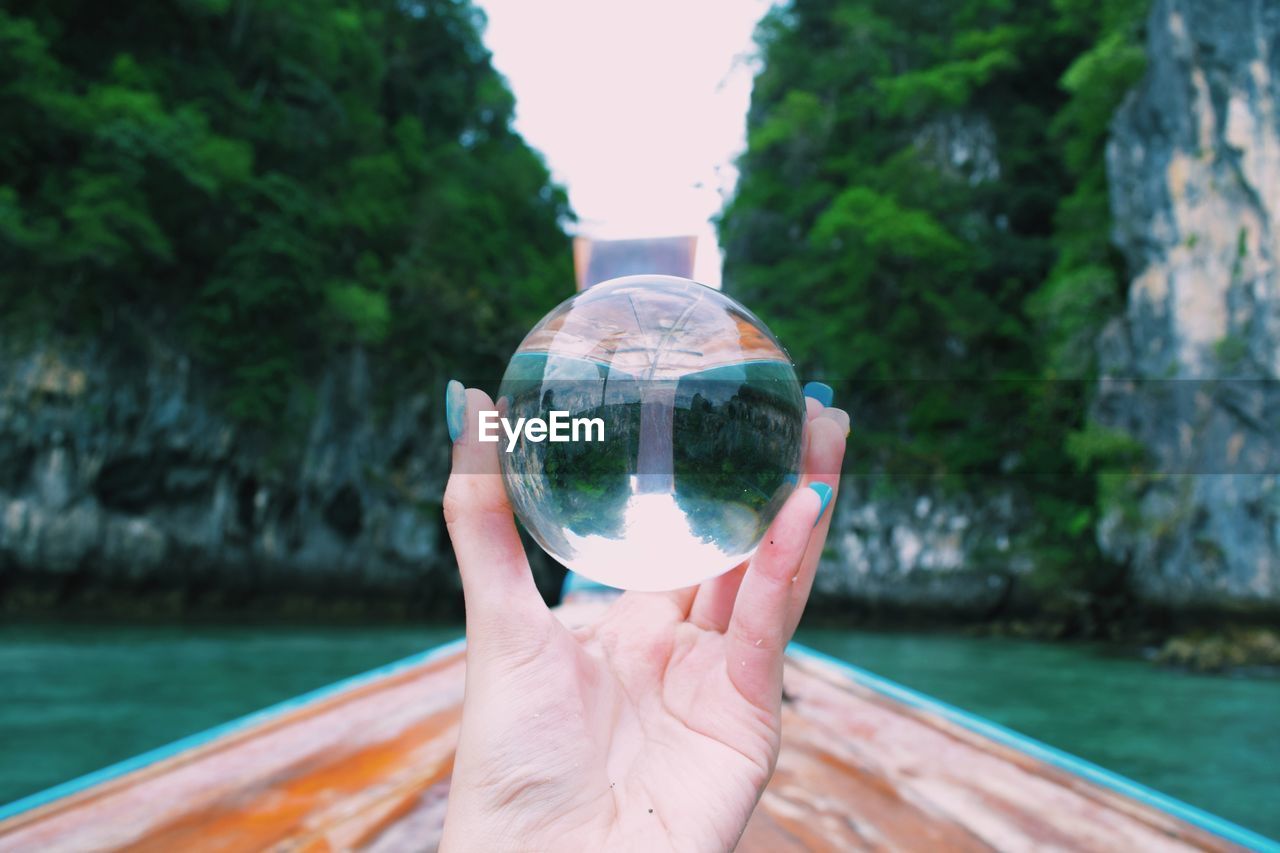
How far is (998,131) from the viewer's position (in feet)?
63.1

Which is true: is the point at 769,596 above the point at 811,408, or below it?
below

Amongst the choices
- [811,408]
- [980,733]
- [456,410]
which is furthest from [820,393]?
[980,733]

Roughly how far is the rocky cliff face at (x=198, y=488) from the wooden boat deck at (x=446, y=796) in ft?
44.0

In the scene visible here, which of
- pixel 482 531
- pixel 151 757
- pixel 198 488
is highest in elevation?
pixel 482 531

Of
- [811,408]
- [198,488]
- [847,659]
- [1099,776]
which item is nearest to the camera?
[811,408]

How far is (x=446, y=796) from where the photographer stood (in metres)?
1.66

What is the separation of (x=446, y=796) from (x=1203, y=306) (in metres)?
13.9

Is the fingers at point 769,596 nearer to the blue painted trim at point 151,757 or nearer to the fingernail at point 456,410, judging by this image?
the fingernail at point 456,410

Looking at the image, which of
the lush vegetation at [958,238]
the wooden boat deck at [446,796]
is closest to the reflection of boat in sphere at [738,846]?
the wooden boat deck at [446,796]

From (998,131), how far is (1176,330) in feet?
28.0

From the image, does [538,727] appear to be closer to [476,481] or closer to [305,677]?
[476,481]

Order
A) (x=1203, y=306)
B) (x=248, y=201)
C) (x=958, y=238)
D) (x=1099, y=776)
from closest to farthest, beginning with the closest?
(x=1099, y=776) → (x=1203, y=306) → (x=248, y=201) → (x=958, y=238)
